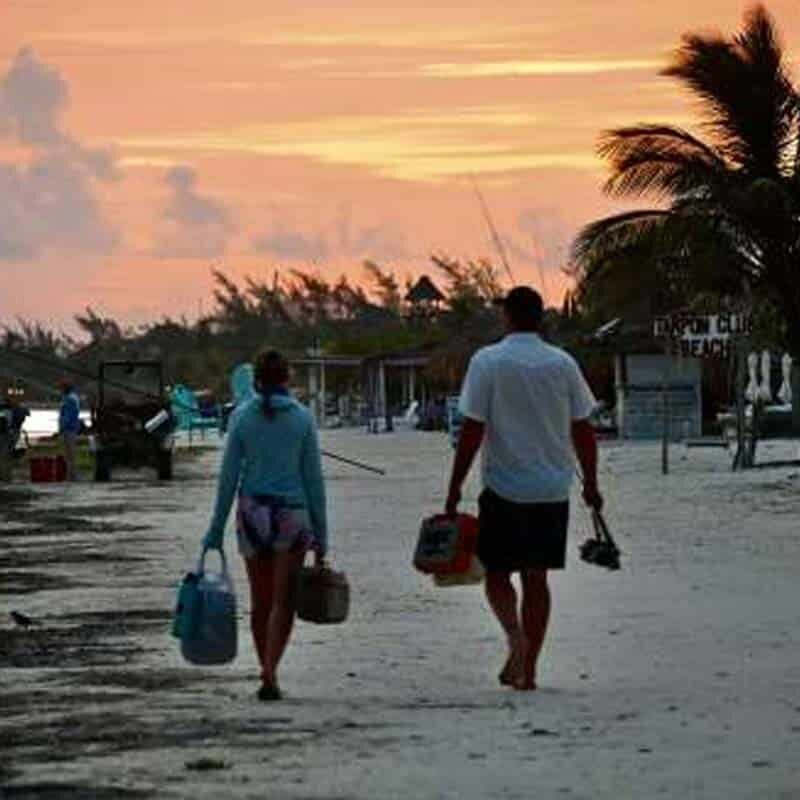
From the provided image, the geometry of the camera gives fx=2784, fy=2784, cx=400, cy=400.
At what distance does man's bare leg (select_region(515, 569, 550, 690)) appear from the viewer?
1266 cm

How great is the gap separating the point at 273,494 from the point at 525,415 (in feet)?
4.01

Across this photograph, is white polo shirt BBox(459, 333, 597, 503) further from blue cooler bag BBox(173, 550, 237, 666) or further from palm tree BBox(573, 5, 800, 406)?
palm tree BBox(573, 5, 800, 406)

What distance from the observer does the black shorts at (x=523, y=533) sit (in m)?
12.7

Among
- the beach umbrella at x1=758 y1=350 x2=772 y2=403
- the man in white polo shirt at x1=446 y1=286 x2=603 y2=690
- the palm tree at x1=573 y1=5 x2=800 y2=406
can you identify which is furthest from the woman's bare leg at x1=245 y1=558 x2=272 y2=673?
the beach umbrella at x1=758 y1=350 x2=772 y2=403

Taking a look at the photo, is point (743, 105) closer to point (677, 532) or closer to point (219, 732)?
point (677, 532)

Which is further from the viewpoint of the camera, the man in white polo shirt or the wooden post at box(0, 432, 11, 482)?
the wooden post at box(0, 432, 11, 482)

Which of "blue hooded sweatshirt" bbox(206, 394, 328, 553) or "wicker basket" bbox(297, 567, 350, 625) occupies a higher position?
"blue hooded sweatshirt" bbox(206, 394, 328, 553)

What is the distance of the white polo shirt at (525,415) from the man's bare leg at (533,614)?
41 cm

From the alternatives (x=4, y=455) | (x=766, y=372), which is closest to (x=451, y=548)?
(x=4, y=455)

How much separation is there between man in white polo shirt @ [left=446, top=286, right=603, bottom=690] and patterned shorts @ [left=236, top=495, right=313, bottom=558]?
2.29ft

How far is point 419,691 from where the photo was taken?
41.7 feet

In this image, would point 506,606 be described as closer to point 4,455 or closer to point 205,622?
point 205,622

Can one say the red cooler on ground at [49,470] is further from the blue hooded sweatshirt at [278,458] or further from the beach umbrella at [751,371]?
the blue hooded sweatshirt at [278,458]

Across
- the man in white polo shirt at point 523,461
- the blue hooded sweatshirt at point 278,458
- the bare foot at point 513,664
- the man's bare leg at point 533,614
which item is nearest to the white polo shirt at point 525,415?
the man in white polo shirt at point 523,461
